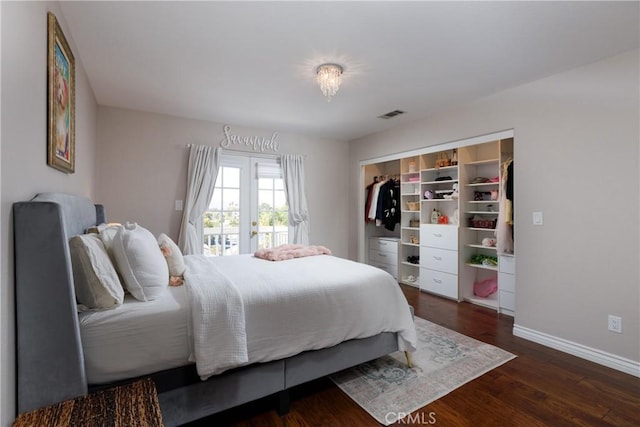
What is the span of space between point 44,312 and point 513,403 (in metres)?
2.47

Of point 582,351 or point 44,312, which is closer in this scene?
point 44,312

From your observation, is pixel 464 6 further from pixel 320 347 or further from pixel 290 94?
pixel 320 347

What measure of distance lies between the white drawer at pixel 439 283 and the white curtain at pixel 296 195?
5.88 feet

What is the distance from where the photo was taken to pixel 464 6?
5.80 feet

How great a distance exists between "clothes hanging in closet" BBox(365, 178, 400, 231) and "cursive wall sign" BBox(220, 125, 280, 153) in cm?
177

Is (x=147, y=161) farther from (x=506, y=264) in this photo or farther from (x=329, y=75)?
(x=506, y=264)

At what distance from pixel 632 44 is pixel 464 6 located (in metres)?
1.43

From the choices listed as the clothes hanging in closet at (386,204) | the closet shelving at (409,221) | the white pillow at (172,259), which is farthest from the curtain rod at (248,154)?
the white pillow at (172,259)

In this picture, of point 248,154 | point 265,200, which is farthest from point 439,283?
point 248,154

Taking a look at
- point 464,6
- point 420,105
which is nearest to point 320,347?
point 464,6

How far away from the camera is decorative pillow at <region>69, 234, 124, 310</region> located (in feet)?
4.62

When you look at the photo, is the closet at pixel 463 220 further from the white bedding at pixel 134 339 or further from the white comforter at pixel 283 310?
the white bedding at pixel 134 339

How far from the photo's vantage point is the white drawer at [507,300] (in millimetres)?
3488

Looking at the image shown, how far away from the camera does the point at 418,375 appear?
216 cm
